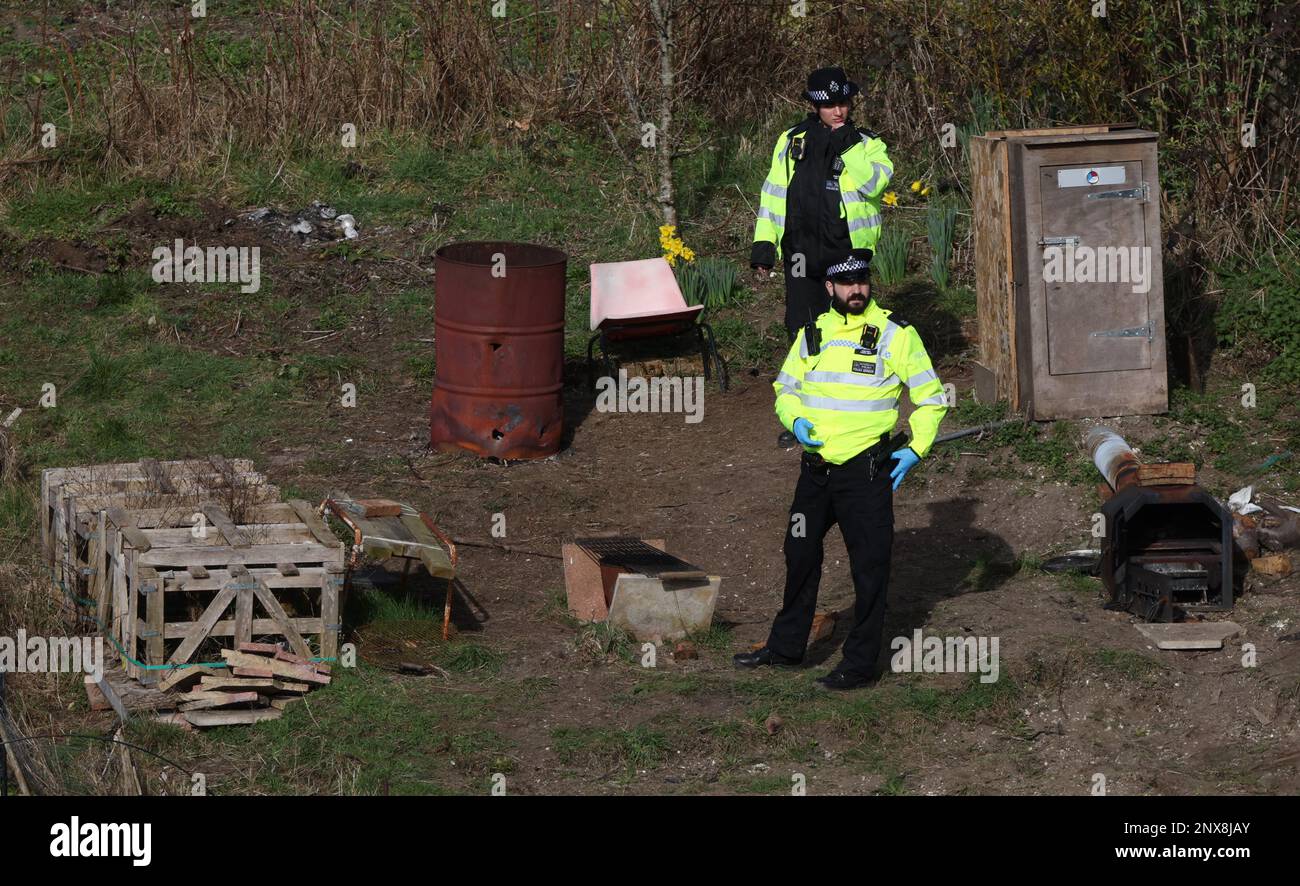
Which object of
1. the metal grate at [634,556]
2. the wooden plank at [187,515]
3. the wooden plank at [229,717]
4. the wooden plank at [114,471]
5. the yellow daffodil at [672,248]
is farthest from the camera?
the yellow daffodil at [672,248]

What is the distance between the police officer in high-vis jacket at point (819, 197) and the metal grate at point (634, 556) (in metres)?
1.86

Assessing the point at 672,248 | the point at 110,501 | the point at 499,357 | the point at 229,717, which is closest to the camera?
the point at 229,717

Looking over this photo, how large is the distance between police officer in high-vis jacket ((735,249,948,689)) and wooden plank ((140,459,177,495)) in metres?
3.01

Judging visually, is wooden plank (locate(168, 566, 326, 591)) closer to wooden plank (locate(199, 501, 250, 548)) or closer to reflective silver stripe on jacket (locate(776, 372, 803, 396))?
wooden plank (locate(199, 501, 250, 548))

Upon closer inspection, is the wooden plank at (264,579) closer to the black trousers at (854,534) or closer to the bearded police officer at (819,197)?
the black trousers at (854,534)

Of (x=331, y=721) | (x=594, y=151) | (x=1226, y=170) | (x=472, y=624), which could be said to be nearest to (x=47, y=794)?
(x=331, y=721)

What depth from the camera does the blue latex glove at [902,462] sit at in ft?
22.2

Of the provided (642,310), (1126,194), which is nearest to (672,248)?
(642,310)

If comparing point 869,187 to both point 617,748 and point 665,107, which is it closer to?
point 665,107

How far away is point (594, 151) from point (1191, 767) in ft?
30.5

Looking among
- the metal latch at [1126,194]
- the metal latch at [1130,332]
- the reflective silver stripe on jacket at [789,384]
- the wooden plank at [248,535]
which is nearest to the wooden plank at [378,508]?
the wooden plank at [248,535]

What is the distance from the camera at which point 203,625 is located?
6.80m

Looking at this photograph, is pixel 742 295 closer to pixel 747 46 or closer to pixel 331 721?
pixel 747 46

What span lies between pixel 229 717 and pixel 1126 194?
571cm
